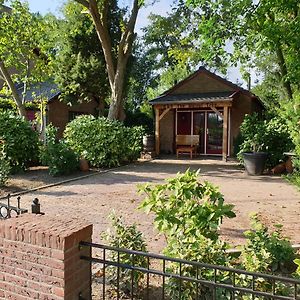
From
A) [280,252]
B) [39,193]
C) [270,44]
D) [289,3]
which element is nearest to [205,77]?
[270,44]

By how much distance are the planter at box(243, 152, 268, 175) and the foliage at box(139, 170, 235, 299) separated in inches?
353

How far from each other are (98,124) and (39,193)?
5.04 m

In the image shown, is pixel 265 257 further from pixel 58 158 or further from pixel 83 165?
pixel 83 165

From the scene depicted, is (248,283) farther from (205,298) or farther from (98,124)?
(98,124)

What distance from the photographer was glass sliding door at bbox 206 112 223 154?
733 inches

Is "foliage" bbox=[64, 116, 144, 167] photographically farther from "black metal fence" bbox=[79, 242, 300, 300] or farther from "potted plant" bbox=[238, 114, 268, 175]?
"black metal fence" bbox=[79, 242, 300, 300]

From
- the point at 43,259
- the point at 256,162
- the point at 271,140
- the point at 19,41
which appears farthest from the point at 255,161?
the point at 19,41

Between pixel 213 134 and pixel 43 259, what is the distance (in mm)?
16884

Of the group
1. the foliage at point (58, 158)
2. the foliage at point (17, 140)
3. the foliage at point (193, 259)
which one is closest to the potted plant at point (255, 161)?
the foliage at point (58, 158)

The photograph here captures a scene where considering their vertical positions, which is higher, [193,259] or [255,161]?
[255,161]

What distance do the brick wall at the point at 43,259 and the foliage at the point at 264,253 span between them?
1567 mm

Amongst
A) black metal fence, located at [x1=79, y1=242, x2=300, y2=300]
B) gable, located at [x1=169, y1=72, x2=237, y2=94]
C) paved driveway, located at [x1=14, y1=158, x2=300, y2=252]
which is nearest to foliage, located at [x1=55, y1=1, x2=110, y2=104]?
gable, located at [x1=169, y1=72, x2=237, y2=94]

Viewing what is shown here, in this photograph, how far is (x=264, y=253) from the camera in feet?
10.8

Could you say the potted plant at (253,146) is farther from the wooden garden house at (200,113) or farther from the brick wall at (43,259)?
the brick wall at (43,259)
